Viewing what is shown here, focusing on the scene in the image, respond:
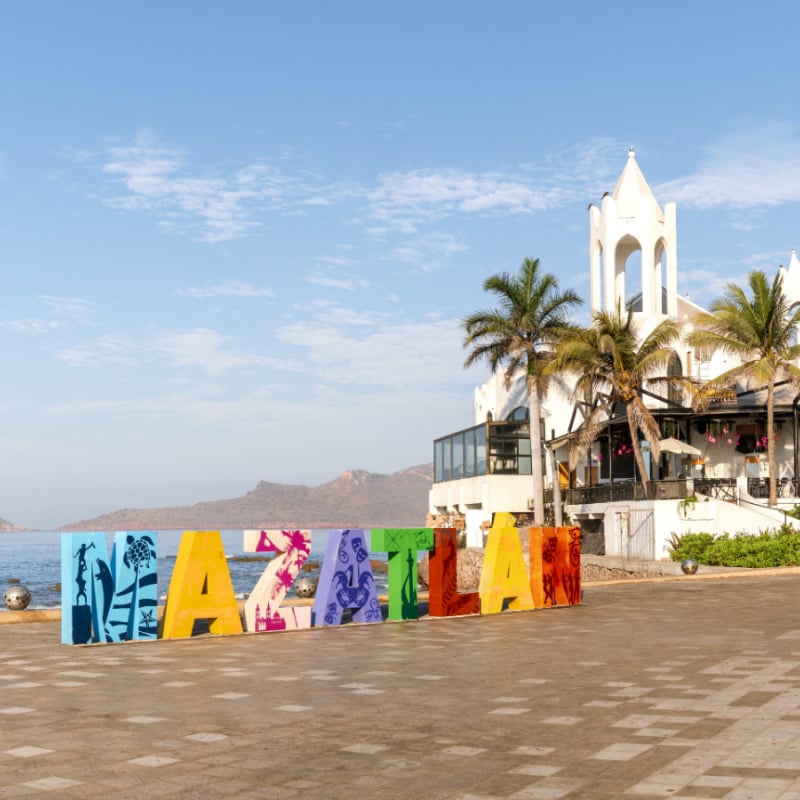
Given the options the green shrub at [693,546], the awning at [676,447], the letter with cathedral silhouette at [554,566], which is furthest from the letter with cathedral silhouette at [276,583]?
the awning at [676,447]

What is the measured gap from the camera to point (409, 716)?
966 centimetres

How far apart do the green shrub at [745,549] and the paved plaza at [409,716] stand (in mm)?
19728

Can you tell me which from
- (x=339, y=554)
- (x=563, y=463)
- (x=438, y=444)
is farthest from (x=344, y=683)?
(x=438, y=444)

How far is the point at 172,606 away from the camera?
16.2 meters

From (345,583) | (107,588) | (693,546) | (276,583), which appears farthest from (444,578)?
(693,546)

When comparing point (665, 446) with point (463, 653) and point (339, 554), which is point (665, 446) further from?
point (463, 653)

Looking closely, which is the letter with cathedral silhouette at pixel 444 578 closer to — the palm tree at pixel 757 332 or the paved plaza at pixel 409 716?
the paved plaza at pixel 409 716

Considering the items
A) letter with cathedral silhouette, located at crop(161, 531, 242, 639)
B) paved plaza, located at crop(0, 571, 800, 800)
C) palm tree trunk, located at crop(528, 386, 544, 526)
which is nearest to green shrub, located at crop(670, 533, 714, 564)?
palm tree trunk, located at crop(528, 386, 544, 526)

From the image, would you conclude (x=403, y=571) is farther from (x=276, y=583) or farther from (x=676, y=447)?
(x=676, y=447)

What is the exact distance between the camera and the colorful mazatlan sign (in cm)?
1548

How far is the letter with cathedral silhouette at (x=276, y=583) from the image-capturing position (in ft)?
56.6

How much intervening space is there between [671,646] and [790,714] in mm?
5528

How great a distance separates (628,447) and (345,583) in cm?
3226

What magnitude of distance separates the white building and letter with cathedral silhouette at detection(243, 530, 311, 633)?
24512 millimetres
